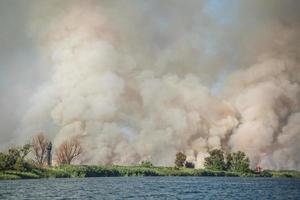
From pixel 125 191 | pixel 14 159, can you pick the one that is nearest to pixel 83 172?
pixel 14 159

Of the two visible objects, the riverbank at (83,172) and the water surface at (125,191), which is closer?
the water surface at (125,191)

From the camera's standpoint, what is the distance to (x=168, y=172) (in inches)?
7667

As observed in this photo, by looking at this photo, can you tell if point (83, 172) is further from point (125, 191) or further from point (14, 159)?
point (125, 191)

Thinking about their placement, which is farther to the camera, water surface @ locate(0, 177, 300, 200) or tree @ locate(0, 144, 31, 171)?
tree @ locate(0, 144, 31, 171)

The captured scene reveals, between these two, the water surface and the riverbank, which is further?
the riverbank

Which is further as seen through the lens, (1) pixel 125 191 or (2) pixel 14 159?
(2) pixel 14 159

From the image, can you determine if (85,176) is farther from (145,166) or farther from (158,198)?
(158,198)

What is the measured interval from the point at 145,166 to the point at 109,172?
1459 inches

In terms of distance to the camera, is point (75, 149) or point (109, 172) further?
point (75, 149)

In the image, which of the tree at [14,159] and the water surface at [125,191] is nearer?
the water surface at [125,191]

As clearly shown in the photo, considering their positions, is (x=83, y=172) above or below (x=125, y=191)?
above

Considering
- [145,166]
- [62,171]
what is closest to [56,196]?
[62,171]

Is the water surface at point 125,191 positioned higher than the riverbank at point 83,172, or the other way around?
the riverbank at point 83,172

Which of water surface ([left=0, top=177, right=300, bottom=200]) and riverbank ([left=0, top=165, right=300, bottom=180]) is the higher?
riverbank ([left=0, top=165, right=300, bottom=180])
